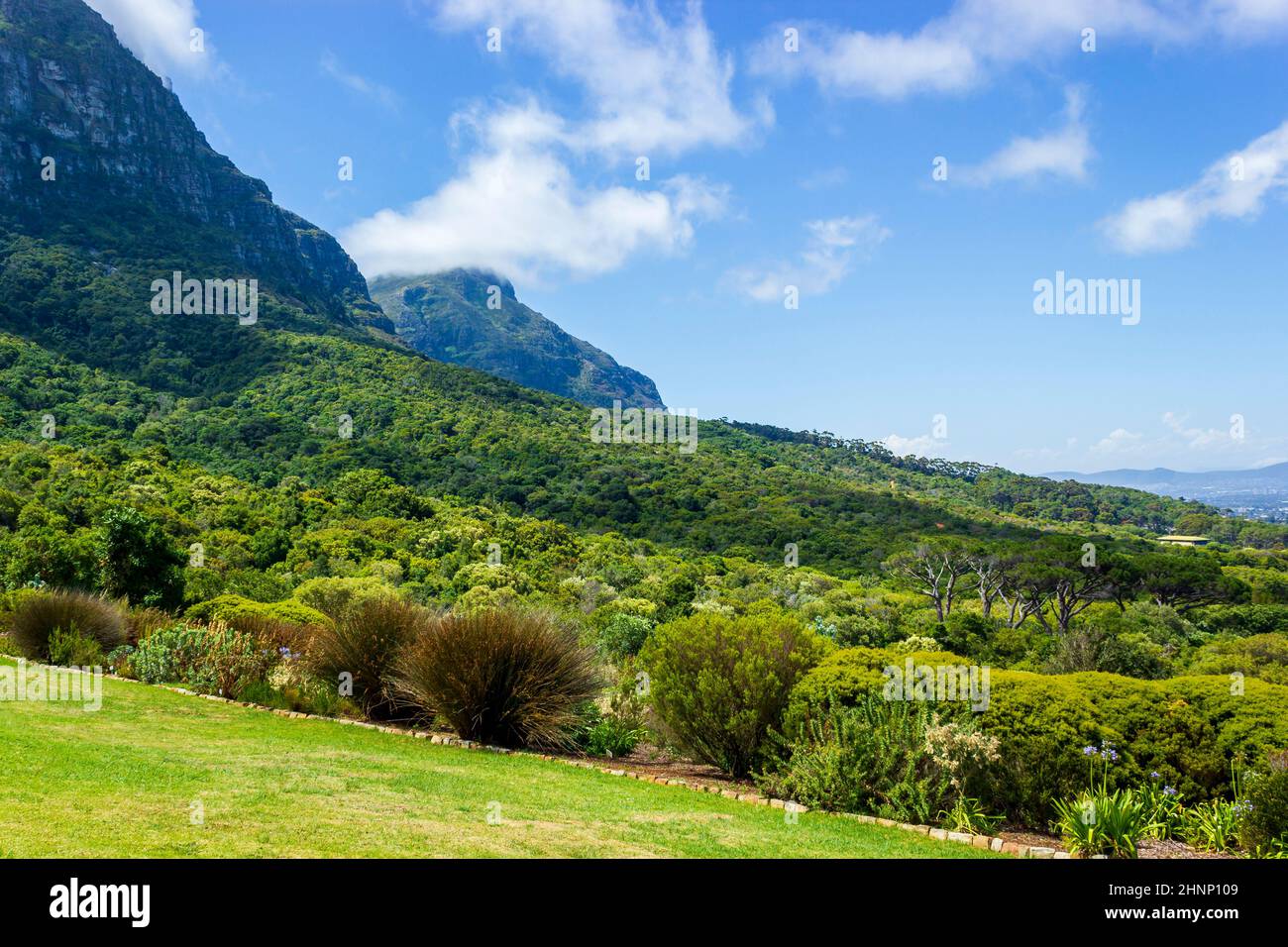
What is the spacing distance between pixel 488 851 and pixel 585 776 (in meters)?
3.55

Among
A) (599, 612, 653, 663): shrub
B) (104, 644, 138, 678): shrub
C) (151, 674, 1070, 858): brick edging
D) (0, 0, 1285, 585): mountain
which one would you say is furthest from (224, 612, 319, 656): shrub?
(599, 612, 653, 663): shrub

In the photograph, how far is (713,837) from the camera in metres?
5.98

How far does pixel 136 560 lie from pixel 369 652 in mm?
10401

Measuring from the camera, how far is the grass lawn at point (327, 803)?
4594mm

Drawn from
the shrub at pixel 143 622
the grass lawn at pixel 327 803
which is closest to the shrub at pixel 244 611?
the shrub at pixel 143 622

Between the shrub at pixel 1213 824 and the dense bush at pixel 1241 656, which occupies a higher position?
the shrub at pixel 1213 824

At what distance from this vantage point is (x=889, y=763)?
7406 millimetres

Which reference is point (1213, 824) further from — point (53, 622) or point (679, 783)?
point (53, 622)

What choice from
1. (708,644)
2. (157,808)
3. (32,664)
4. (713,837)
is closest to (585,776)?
(708,644)

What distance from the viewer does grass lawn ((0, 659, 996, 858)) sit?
4594 millimetres

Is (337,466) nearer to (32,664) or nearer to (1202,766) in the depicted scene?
(32,664)

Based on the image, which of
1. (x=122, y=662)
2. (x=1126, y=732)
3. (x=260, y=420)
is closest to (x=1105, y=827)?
(x=1126, y=732)

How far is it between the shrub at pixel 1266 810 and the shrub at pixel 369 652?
8656 millimetres

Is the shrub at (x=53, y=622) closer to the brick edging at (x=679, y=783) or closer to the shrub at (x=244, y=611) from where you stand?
the brick edging at (x=679, y=783)
